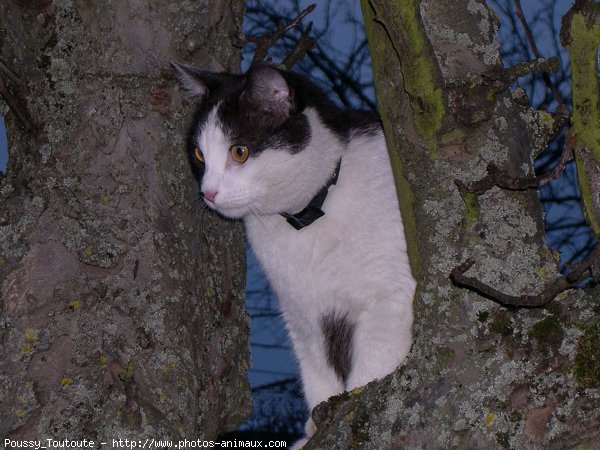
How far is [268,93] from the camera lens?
2975mm

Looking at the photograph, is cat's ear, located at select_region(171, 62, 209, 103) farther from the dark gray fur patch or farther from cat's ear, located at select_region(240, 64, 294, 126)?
the dark gray fur patch

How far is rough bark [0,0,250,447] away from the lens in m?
2.49

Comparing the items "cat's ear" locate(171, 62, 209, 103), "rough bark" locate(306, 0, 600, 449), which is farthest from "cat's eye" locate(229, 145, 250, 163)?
"rough bark" locate(306, 0, 600, 449)

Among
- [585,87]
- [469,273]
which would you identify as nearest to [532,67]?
[585,87]

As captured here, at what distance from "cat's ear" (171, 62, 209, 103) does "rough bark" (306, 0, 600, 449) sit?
1.02 meters

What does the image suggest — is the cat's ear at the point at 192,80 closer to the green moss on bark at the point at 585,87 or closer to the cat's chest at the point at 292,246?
the cat's chest at the point at 292,246

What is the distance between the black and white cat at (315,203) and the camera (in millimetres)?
2725

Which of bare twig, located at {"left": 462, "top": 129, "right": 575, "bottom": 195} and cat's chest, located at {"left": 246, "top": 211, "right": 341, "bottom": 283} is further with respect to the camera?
cat's chest, located at {"left": 246, "top": 211, "right": 341, "bottom": 283}

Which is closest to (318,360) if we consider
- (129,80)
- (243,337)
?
(243,337)

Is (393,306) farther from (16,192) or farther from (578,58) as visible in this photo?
(16,192)

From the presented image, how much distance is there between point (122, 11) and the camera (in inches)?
110

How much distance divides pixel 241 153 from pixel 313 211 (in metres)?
0.39

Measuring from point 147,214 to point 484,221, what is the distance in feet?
4.42

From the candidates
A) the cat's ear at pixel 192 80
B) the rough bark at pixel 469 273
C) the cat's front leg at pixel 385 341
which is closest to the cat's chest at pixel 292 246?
the cat's front leg at pixel 385 341
